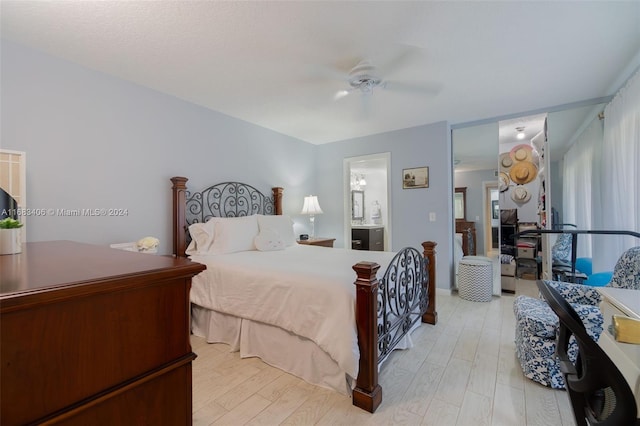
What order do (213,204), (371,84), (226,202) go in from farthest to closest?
(226,202)
(213,204)
(371,84)

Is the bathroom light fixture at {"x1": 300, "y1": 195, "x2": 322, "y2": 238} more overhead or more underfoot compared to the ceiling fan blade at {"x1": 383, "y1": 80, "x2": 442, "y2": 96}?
more underfoot

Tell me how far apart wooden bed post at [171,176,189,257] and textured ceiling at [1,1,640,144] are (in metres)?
0.98

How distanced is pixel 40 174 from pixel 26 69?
810 millimetres

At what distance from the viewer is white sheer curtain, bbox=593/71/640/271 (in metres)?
2.47

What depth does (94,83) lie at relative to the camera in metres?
2.49

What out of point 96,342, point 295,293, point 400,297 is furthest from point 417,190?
point 96,342

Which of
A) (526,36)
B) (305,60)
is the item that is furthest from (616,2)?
(305,60)

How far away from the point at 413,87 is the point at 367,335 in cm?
245

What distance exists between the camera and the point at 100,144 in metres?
2.52

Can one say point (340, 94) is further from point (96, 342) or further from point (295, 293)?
point (96, 342)

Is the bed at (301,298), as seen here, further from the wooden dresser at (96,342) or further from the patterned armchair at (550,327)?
the wooden dresser at (96,342)

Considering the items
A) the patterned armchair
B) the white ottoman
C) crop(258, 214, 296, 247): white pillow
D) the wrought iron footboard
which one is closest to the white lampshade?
crop(258, 214, 296, 247): white pillow

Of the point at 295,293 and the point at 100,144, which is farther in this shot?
the point at 100,144

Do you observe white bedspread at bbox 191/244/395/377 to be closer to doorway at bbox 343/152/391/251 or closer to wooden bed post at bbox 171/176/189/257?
wooden bed post at bbox 171/176/189/257
